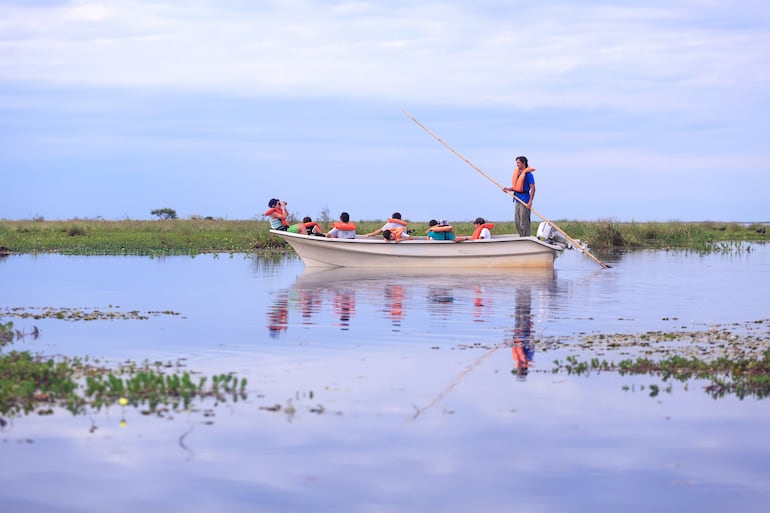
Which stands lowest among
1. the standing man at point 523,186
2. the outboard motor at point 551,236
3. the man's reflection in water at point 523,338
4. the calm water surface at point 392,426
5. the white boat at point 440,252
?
the calm water surface at point 392,426

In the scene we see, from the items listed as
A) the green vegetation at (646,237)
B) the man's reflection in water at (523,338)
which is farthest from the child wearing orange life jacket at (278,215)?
the green vegetation at (646,237)

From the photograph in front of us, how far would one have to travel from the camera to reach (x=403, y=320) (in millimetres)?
17953

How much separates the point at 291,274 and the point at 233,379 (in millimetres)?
19104

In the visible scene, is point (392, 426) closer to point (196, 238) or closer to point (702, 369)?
point (702, 369)

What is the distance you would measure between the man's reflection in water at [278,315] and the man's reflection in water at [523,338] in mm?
3767

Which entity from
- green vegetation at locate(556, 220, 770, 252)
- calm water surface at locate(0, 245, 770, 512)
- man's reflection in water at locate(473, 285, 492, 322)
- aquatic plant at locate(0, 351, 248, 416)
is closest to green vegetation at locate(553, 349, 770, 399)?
calm water surface at locate(0, 245, 770, 512)

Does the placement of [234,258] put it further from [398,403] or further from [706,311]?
[398,403]

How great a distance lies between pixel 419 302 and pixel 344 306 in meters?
1.71

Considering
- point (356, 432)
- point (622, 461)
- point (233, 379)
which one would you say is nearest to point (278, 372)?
point (233, 379)

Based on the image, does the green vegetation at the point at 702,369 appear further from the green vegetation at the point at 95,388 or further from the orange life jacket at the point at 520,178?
the orange life jacket at the point at 520,178

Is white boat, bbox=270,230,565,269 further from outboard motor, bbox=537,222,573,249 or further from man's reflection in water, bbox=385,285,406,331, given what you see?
man's reflection in water, bbox=385,285,406,331

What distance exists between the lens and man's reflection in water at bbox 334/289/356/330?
58.3ft

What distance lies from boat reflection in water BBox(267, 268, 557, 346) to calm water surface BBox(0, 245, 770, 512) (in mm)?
141

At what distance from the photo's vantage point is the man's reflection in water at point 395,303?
59.5 ft
